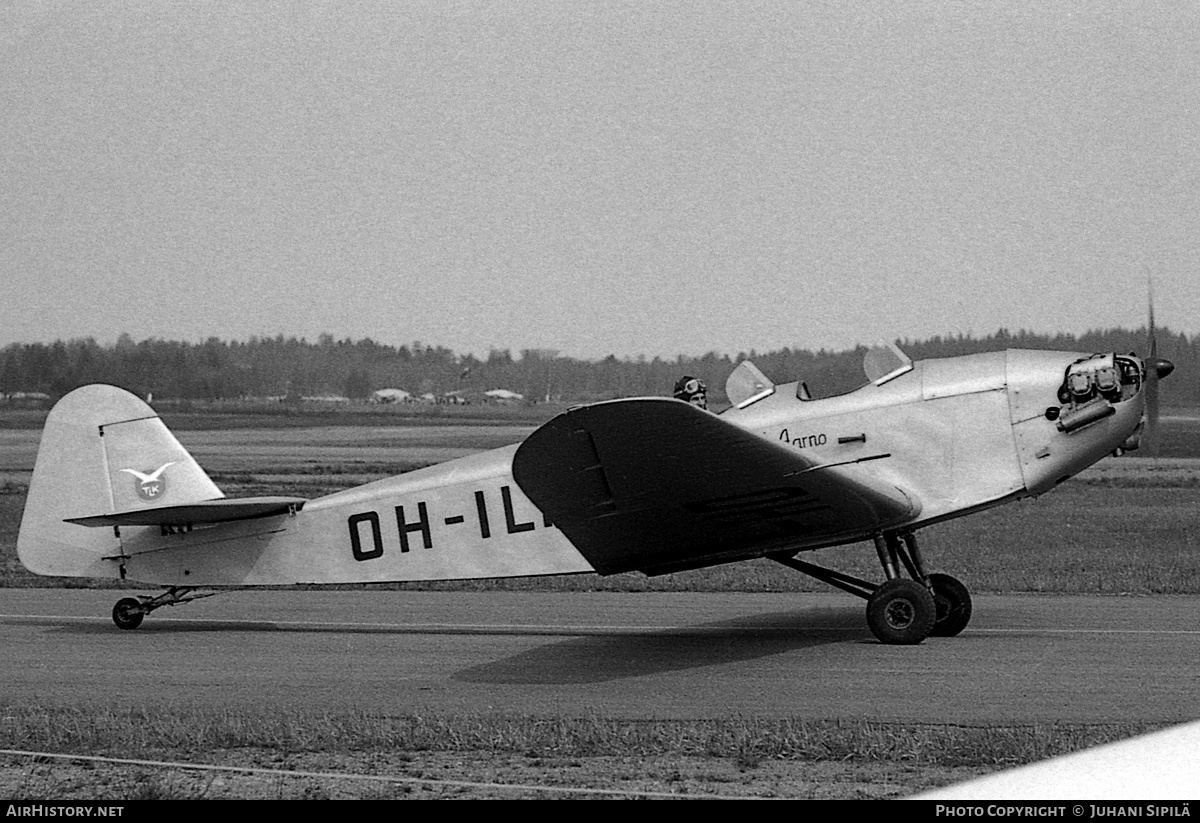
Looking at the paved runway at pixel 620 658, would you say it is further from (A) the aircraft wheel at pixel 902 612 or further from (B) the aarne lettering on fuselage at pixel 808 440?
(B) the aarne lettering on fuselage at pixel 808 440

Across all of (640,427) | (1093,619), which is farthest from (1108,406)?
(640,427)

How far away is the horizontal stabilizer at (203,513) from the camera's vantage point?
465 inches

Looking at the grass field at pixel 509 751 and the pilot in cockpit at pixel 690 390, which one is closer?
the grass field at pixel 509 751

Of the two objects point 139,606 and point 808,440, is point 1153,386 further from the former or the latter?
point 139,606

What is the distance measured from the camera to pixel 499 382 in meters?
40.7

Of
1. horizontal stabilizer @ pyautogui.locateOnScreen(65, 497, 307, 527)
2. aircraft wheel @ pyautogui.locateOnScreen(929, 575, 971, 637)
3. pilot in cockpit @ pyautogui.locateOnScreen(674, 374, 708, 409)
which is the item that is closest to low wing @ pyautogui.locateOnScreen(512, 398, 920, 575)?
aircraft wheel @ pyautogui.locateOnScreen(929, 575, 971, 637)

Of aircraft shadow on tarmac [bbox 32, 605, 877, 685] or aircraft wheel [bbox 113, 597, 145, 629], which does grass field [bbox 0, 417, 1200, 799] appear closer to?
aircraft shadow on tarmac [bbox 32, 605, 877, 685]

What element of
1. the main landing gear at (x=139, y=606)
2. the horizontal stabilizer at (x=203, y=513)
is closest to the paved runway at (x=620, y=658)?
the main landing gear at (x=139, y=606)

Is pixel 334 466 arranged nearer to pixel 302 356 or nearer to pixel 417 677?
pixel 302 356

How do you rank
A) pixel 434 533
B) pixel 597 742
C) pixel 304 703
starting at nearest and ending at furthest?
pixel 597 742, pixel 304 703, pixel 434 533

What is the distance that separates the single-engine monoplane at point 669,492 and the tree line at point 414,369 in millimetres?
563

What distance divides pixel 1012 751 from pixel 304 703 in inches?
181

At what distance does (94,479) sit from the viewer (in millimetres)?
12617

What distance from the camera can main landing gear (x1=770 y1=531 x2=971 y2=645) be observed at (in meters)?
10.6
